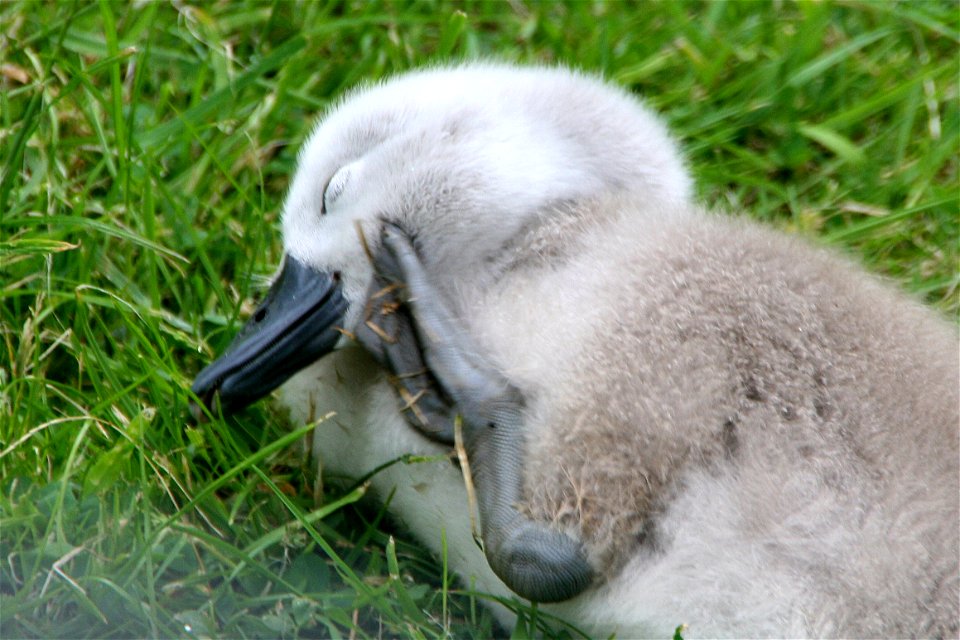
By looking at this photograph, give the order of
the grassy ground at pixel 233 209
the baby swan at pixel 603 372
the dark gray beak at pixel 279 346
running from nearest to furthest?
the baby swan at pixel 603 372 < the grassy ground at pixel 233 209 < the dark gray beak at pixel 279 346

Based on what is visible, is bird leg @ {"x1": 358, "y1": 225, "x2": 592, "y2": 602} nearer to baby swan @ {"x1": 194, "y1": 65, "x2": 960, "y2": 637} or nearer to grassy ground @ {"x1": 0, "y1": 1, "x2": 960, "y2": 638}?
baby swan @ {"x1": 194, "y1": 65, "x2": 960, "y2": 637}

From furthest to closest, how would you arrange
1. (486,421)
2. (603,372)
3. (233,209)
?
(233,209) → (486,421) → (603,372)

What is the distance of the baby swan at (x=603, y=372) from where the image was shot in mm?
1862

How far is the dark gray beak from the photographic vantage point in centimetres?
237

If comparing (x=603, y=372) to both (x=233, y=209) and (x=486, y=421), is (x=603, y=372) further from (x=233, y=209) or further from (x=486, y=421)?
(x=233, y=209)

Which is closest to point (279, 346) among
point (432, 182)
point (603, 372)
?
point (432, 182)

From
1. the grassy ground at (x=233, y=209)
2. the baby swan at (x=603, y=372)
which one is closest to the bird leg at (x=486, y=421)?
the baby swan at (x=603, y=372)

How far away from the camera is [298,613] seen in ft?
6.73

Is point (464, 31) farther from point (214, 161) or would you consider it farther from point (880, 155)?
point (880, 155)

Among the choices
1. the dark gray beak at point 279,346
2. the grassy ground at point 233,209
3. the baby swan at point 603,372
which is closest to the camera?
the baby swan at point 603,372

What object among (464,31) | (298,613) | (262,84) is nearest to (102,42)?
(262,84)

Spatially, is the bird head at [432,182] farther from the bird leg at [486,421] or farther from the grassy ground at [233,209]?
the grassy ground at [233,209]

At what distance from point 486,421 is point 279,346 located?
492 millimetres

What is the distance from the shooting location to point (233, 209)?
3039 mm
